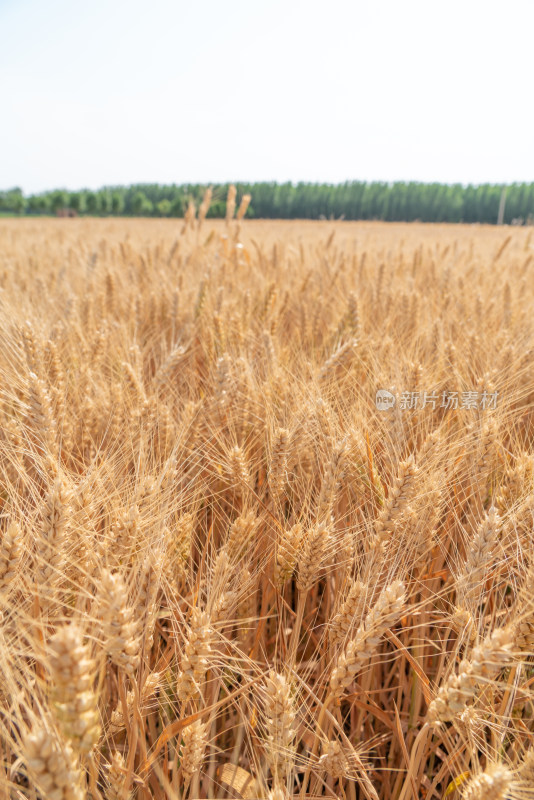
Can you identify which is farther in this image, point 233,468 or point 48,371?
point 48,371

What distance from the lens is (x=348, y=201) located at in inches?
2347

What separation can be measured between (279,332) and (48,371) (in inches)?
43.2

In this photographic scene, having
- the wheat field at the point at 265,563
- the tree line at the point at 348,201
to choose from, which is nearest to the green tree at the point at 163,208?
the tree line at the point at 348,201

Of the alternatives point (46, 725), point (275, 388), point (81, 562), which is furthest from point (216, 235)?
point (46, 725)

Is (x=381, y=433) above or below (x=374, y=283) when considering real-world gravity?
below

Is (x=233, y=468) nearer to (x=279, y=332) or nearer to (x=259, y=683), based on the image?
(x=259, y=683)

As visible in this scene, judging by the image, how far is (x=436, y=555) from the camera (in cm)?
121

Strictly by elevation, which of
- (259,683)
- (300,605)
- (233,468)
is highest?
(233,468)

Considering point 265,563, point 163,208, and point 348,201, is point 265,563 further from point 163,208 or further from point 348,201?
point 348,201

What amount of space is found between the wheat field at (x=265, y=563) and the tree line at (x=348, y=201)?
56.4 meters

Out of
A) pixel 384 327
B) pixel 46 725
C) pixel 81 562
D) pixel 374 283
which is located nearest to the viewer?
pixel 46 725

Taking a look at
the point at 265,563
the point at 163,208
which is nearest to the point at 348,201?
the point at 163,208

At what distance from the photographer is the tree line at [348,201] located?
187ft

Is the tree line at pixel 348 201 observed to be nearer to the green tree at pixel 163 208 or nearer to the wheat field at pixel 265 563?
the green tree at pixel 163 208
